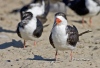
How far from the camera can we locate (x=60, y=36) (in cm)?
695

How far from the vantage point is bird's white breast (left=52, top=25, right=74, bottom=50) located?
6.93 meters

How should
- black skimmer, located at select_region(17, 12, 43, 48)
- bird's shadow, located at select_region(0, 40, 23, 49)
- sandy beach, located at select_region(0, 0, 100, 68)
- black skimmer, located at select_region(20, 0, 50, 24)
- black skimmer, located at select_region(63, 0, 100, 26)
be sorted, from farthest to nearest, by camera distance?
black skimmer, located at select_region(63, 0, 100, 26) → black skimmer, located at select_region(20, 0, 50, 24) → bird's shadow, located at select_region(0, 40, 23, 49) → black skimmer, located at select_region(17, 12, 43, 48) → sandy beach, located at select_region(0, 0, 100, 68)

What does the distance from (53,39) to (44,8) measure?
13.6 ft

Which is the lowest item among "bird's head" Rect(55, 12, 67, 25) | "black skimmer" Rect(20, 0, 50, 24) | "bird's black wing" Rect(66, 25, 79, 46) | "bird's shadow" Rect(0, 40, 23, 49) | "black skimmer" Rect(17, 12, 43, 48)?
"bird's shadow" Rect(0, 40, 23, 49)

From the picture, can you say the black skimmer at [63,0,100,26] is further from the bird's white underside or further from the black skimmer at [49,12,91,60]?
the bird's white underside

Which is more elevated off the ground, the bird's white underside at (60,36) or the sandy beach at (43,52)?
the bird's white underside at (60,36)

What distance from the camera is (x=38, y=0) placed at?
11.3 meters

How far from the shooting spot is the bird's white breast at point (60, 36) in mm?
6934

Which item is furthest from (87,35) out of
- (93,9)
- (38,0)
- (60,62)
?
(60,62)

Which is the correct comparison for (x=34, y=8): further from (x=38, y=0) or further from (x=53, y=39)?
(x=53, y=39)

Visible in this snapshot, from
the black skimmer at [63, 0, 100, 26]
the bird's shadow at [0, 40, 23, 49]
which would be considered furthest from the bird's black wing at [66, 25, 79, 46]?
the black skimmer at [63, 0, 100, 26]

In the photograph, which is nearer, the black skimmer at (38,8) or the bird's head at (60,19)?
the bird's head at (60,19)

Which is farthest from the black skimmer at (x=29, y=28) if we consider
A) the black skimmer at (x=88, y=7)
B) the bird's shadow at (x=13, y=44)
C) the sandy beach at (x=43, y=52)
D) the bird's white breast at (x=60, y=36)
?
the black skimmer at (x=88, y=7)

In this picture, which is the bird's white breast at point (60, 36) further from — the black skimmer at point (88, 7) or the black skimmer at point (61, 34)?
the black skimmer at point (88, 7)
